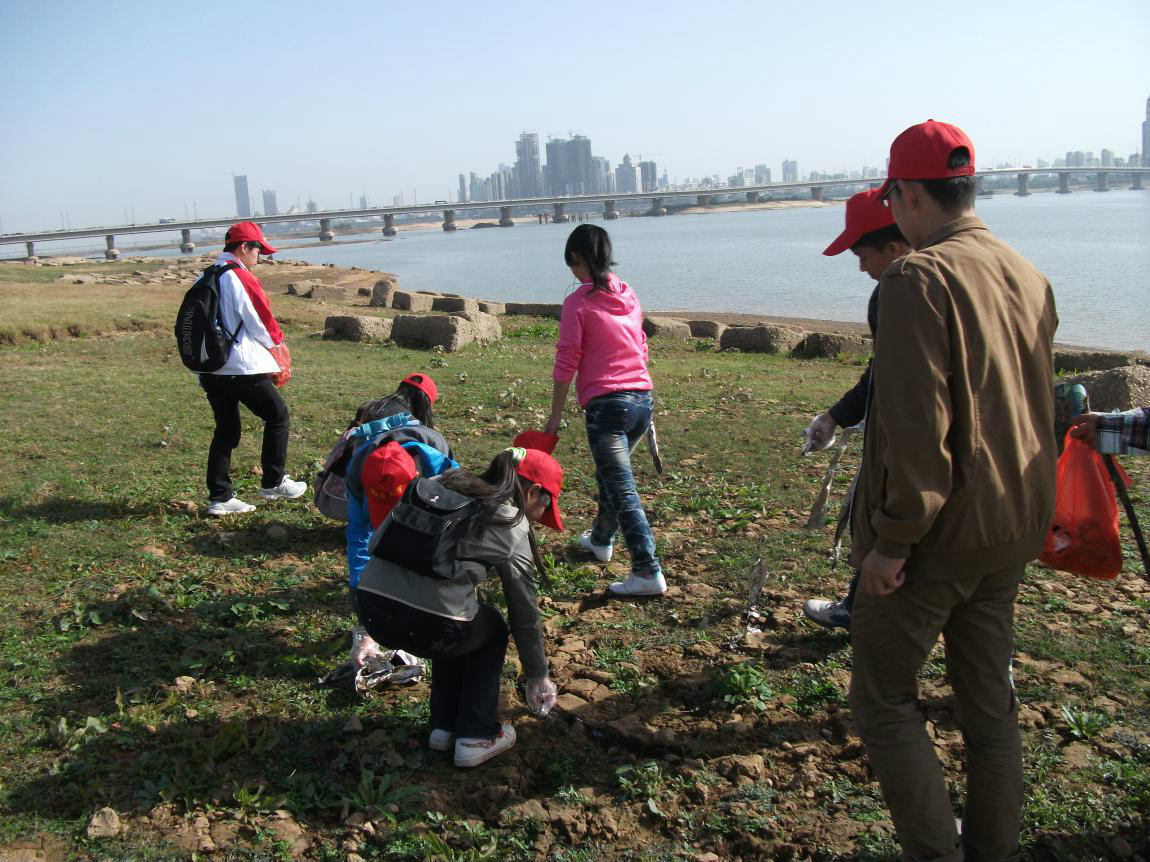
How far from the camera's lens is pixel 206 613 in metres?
4.80

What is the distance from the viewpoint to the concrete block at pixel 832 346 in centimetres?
1512

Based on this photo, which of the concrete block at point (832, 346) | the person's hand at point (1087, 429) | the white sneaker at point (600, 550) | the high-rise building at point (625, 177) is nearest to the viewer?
the person's hand at point (1087, 429)

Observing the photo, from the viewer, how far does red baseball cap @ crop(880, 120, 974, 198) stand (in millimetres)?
2506

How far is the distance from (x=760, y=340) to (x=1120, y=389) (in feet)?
25.1

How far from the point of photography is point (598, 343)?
4855 millimetres

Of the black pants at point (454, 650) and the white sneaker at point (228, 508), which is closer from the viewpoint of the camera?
the black pants at point (454, 650)

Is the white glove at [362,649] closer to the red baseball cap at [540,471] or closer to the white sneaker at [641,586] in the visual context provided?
the red baseball cap at [540,471]

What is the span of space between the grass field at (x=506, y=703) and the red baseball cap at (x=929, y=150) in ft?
6.73

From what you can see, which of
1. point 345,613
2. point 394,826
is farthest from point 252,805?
point 345,613

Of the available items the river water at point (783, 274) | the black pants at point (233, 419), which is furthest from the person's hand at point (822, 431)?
the river water at point (783, 274)

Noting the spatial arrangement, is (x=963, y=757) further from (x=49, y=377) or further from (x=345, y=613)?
(x=49, y=377)

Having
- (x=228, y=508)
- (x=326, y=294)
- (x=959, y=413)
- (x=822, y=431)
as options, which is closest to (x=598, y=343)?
(x=822, y=431)

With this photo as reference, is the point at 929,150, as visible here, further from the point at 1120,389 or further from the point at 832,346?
the point at 832,346

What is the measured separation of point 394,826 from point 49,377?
9.38 metres
